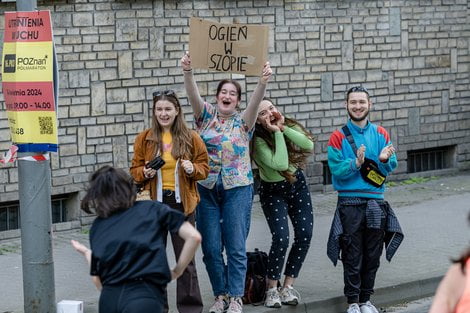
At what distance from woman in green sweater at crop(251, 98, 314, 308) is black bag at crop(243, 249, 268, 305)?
2.4 inches

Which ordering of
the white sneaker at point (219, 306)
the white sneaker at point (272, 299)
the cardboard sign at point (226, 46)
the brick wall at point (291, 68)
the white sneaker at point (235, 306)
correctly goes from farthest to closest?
the brick wall at point (291, 68) < the white sneaker at point (272, 299) < the cardboard sign at point (226, 46) < the white sneaker at point (219, 306) < the white sneaker at point (235, 306)

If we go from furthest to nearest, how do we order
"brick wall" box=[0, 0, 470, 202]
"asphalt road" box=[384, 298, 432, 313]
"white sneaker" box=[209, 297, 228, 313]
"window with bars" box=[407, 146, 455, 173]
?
"window with bars" box=[407, 146, 455, 173]
"brick wall" box=[0, 0, 470, 202]
"asphalt road" box=[384, 298, 432, 313]
"white sneaker" box=[209, 297, 228, 313]

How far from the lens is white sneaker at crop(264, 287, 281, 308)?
9117 millimetres

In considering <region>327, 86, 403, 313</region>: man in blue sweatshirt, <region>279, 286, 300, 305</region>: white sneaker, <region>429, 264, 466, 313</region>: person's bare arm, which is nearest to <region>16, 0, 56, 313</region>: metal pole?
<region>279, 286, 300, 305</region>: white sneaker

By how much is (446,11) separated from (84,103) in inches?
246

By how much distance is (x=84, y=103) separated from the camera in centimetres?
1284

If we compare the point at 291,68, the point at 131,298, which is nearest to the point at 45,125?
the point at 131,298

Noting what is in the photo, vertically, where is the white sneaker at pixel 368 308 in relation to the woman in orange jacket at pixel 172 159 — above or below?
below

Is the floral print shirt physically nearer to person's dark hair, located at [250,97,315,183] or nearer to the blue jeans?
the blue jeans

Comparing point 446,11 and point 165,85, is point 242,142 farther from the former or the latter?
point 446,11

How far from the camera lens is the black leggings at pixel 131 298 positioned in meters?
5.80

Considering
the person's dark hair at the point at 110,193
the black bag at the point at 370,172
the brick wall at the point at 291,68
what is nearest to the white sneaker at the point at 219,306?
the black bag at the point at 370,172

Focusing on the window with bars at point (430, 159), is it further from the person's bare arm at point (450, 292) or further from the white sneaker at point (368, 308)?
the person's bare arm at point (450, 292)

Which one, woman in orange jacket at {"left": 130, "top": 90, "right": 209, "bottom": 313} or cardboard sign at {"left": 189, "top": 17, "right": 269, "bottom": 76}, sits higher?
cardboard sign at {"left": 189, "top": 17, "right": 269, "bottom": 76}
